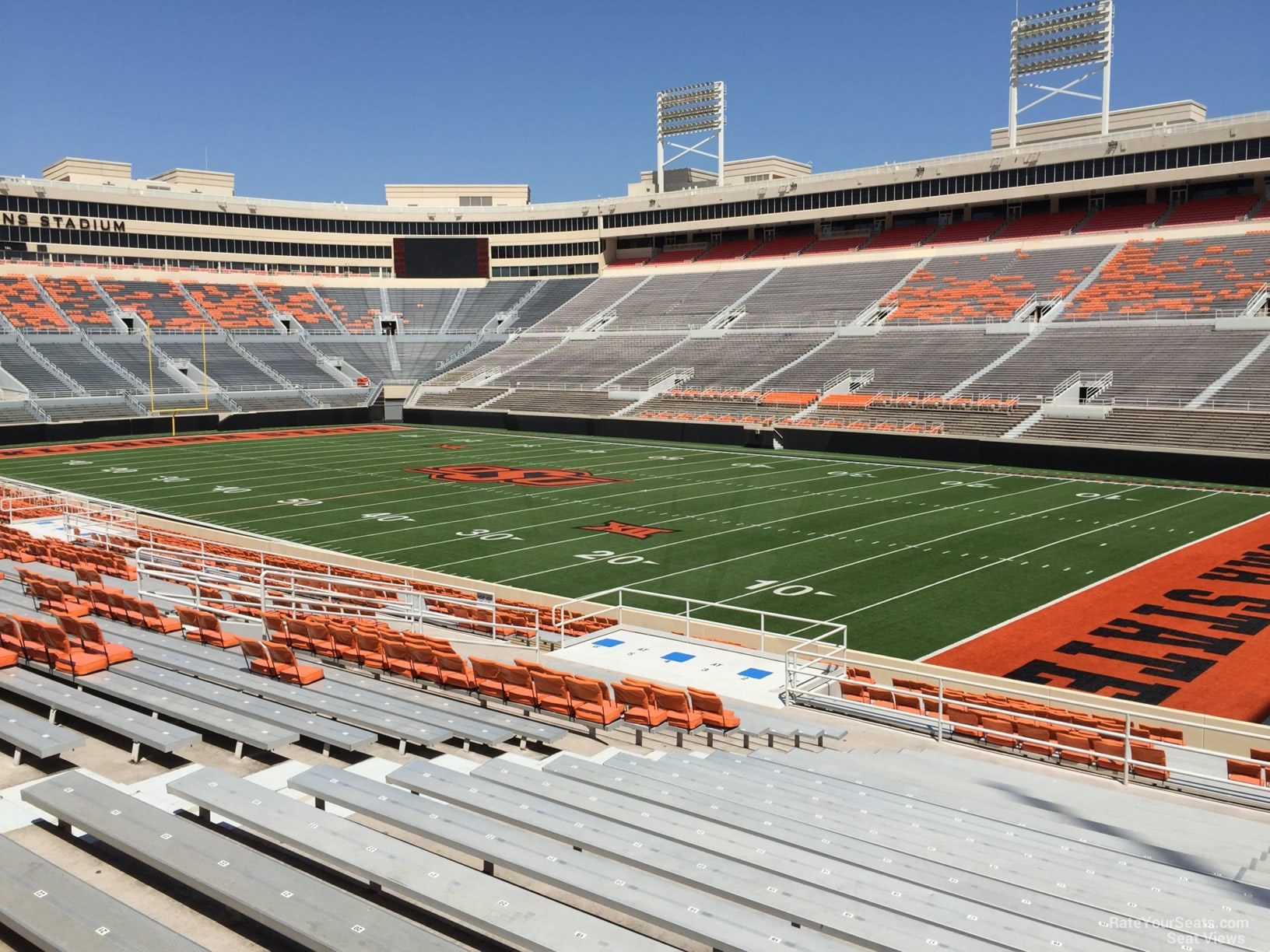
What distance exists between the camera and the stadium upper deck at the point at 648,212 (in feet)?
Result: 164

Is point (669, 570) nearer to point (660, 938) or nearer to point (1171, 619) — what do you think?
point (1171, 619)

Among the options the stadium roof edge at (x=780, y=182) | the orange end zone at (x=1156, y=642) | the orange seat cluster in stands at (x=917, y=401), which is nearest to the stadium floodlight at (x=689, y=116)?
the stadium roof edge at (x=780, y=182)

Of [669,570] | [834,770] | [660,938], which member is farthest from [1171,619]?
[660,938]

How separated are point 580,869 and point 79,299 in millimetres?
65033

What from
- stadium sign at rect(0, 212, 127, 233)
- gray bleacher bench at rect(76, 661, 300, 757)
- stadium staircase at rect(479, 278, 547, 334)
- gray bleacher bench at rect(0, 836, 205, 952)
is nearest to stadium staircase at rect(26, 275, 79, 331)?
stadium sign at rect(0, 212, 127, 233)

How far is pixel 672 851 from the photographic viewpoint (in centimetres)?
511

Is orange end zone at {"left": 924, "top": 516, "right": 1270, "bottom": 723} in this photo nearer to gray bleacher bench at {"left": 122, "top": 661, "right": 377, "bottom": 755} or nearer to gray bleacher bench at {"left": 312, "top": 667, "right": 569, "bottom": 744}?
gray bleacher bench at {"left": 312, "top": 667, "right": 569, "bottom": 744}

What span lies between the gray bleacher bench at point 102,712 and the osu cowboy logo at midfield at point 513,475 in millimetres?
23741

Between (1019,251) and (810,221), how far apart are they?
14.5m

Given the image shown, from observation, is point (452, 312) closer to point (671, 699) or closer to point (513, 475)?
point (513, 475)

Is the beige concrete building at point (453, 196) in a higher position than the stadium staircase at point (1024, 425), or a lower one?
higher

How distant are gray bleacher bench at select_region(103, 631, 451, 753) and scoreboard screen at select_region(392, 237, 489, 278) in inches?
2567

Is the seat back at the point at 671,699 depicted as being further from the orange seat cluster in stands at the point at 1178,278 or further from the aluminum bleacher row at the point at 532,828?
the orange seat cluster in stands at the point at 1178,278

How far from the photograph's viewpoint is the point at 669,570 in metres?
20.2
